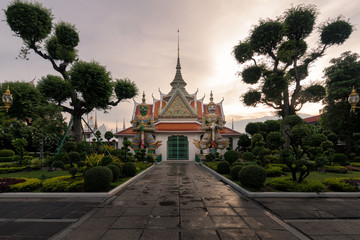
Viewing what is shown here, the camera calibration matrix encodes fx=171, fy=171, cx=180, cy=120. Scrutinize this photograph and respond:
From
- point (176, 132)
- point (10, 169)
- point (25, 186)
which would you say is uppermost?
point (176, 132)

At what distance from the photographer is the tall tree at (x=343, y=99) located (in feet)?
65.8

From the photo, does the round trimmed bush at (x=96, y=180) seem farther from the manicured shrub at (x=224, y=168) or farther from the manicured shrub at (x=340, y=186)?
the manicured shrub at (x=340, y=186)

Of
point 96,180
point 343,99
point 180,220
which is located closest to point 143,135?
point 96,180

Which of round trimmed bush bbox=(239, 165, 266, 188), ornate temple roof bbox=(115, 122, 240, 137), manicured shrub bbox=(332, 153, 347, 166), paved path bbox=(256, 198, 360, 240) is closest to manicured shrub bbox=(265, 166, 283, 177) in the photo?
round trimmed bush bbox=(239, 165, 266, 188)

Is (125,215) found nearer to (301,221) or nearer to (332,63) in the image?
(301,221)

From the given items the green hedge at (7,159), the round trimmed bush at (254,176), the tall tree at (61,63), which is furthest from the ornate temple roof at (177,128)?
the round trimmed bush at (254,176)

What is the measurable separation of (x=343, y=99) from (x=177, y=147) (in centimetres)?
2123

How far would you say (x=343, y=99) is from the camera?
67.6 ft

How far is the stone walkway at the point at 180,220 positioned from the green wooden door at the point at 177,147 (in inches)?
631

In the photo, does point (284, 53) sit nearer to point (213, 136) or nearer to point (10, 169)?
point (213, 136)

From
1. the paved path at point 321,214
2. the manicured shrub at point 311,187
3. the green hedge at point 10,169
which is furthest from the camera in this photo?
the green hedge at point 10,169

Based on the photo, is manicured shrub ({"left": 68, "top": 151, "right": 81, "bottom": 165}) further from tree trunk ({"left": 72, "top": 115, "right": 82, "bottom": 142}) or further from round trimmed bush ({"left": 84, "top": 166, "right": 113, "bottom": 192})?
round trimmed bush ({"left": 84, "top": 166, "right": 113, "bottom": 192})

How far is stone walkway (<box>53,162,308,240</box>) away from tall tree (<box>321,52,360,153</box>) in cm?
2163

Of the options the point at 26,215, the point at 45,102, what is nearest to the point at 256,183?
the point at 26,215
